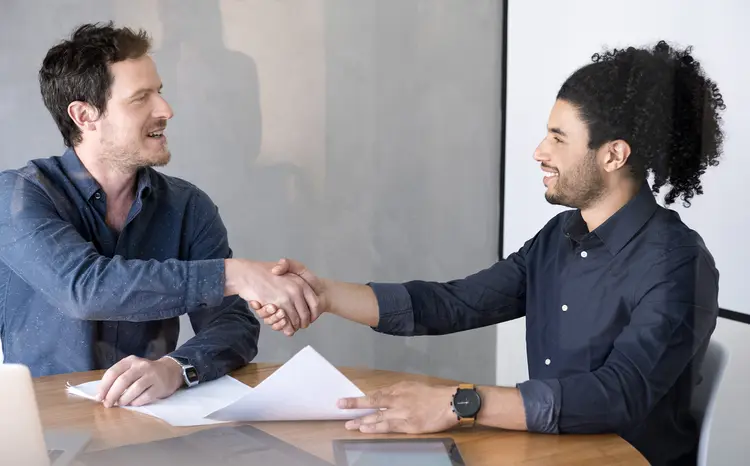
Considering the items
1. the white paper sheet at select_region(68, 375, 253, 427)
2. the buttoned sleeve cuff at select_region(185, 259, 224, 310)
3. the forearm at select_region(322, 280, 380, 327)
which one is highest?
the buttoned sleeve cuff at select_region(185, 259, 224, 310)

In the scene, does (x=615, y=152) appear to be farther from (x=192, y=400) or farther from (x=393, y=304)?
(x=192, y=400)

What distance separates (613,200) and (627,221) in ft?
0.13

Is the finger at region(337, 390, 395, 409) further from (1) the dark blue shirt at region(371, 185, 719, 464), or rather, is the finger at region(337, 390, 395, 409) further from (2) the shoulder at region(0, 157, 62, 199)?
(2) the shoulder at region(0, 157, 62, 199)

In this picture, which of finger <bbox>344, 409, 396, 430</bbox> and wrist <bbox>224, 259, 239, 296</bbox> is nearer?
finger <bbox>344, 409, 396, 430</bbox>

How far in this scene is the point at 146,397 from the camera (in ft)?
4.09

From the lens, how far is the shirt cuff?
4.79ft

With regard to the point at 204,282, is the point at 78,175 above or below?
above

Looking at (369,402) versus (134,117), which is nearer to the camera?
(369,402)

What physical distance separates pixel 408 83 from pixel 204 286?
1.70 feet

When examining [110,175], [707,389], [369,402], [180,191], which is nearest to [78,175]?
[110,175]

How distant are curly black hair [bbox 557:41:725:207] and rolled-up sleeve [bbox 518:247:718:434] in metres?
0.12

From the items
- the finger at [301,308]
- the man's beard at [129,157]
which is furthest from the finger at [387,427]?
the man's beard at [129,157]

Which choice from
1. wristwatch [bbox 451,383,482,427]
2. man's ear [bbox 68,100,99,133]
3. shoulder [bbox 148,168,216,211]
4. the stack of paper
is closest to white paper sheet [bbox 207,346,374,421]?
the stack of paper

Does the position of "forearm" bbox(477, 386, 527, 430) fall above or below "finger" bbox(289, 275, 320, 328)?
below
